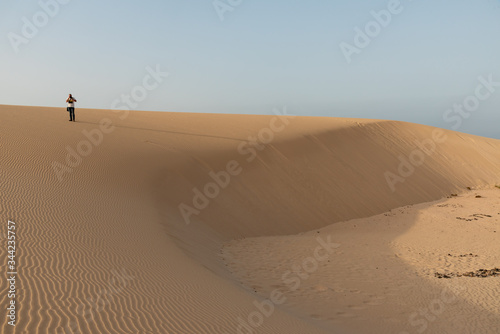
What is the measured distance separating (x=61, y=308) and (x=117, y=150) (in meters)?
10.6

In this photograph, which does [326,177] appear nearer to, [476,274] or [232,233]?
[232,233]

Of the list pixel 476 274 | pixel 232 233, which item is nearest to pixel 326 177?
pixel 232 233

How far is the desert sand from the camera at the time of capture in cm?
545

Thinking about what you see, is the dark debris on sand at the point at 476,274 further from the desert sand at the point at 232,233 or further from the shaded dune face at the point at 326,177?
the shaded dune face at the point at 326,177

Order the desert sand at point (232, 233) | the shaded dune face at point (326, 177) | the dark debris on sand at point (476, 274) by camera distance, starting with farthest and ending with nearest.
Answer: the shaded dune face at point (326, 177)
the dark debris on sand at point (476, 274)
the desert sand at point (232, 233)

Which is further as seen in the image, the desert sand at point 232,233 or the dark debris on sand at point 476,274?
the dark debris on sand at point 476,274

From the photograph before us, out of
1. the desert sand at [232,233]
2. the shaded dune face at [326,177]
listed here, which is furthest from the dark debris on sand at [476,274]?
the shaded dune face at [326,177]

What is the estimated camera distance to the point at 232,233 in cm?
1234

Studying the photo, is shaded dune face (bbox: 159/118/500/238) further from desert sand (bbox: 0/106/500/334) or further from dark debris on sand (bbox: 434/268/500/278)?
dark debris on sand (bbox: 434/268/500/278)

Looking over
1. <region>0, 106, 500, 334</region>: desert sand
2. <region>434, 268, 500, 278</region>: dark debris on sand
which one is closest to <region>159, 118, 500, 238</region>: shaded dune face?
<region>0, 106, 500, 334</region>: desert sand

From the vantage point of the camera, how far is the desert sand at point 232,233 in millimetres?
5445

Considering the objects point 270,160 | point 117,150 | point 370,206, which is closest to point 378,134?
point 370,206

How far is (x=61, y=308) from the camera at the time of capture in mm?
4551

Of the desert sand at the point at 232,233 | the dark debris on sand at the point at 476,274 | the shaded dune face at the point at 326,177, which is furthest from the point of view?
the shaded dune face at the point at 326,177
